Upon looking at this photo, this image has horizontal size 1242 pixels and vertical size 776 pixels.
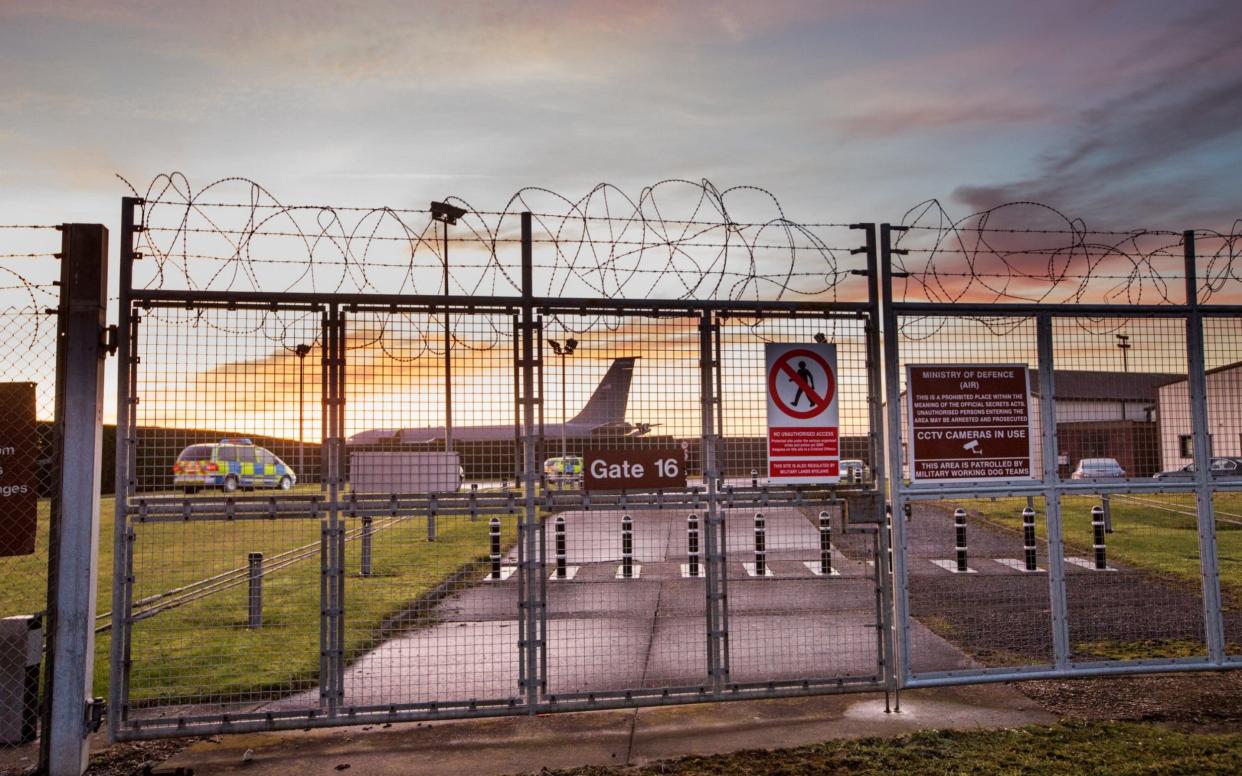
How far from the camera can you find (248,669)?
902 cm

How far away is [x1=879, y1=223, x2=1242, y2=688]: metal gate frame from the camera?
7.24 metres

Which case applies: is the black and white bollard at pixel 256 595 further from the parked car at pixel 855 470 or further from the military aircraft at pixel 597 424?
the parked car at pixel 855 470

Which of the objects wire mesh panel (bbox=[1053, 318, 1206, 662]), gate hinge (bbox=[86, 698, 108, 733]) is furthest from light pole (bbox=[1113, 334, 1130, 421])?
gate hinge (bbox=[86, 698, 108, 733])

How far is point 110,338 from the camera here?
21.5 ft

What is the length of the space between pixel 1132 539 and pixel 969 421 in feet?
48.2

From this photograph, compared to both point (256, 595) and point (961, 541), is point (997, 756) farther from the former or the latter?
point (961, 541)

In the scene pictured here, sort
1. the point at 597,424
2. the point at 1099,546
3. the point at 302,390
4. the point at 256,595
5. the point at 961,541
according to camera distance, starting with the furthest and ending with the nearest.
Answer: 1. the point at 1099,546
2. the point at 961,541
3. the point at 256,595
4. the point at 597,424
5. the point at 302,390

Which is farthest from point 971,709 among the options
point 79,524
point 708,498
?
point 79,524

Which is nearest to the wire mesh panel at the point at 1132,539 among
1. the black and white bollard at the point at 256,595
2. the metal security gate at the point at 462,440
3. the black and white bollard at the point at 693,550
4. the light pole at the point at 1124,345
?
the light pole at the point at 1124,345

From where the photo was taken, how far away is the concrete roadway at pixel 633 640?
319 inches

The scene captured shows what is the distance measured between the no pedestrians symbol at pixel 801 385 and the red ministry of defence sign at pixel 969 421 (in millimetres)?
772

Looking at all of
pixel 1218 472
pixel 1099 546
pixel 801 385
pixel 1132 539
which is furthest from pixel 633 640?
pixel 1132 539

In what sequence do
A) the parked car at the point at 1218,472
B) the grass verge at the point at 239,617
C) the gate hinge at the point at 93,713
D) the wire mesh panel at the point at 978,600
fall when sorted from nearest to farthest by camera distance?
the gate hinge at the point at 93,713 < the parked car at the point at 1218,472 < the grass verge at the point at 239,617 < the wire mesh panel at the point at 978,600

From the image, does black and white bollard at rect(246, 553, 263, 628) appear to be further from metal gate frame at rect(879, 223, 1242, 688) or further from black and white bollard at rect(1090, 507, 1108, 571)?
black and white bollard at rect(1090, 507, 1108, 571)
